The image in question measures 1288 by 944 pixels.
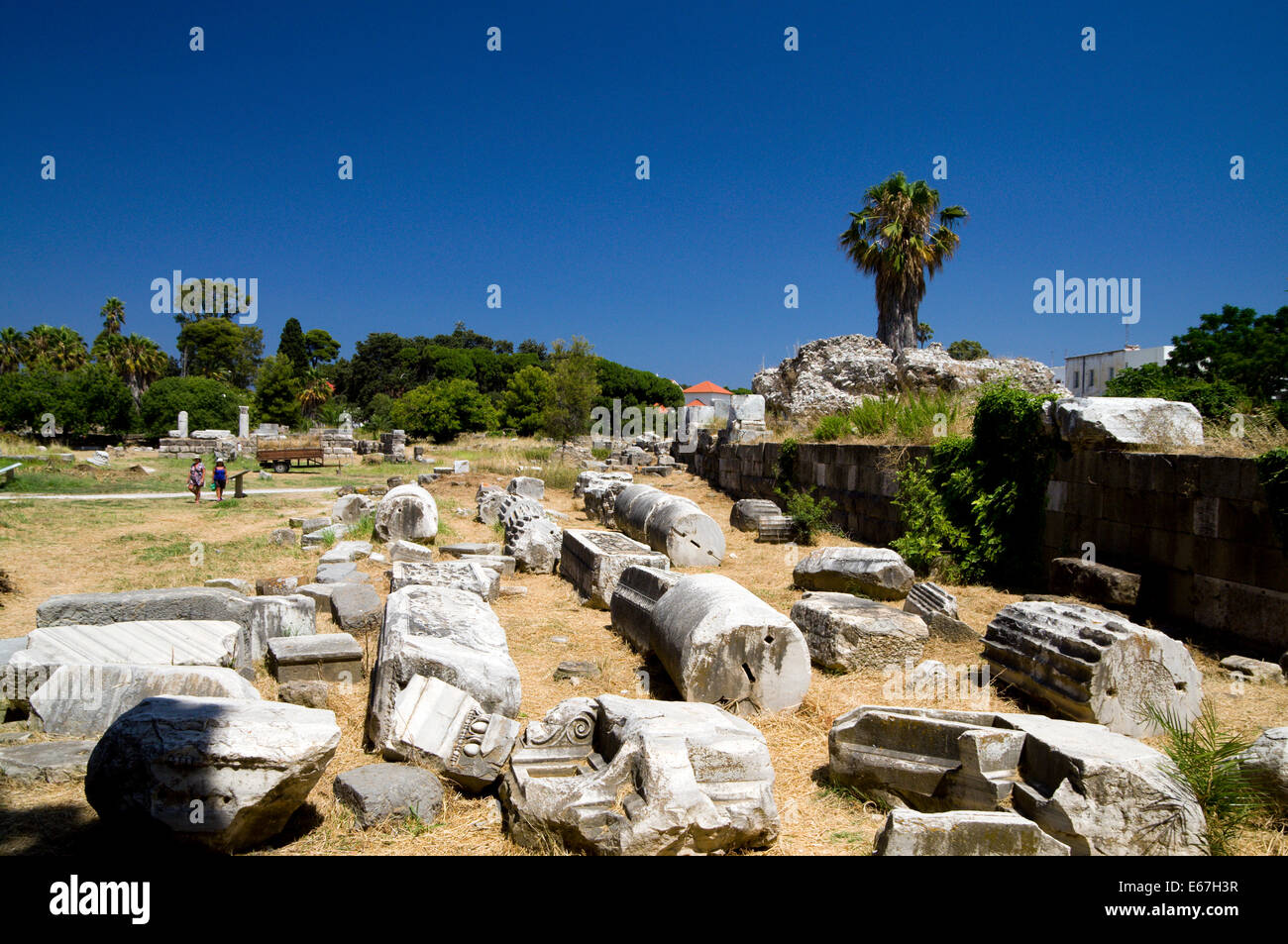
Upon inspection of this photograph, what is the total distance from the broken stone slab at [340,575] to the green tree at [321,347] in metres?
57.8

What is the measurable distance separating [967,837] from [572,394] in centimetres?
2623

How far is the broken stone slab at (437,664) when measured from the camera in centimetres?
439

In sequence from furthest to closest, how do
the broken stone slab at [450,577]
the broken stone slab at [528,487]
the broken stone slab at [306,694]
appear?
1. the broken stone slab at [528,487]
2. the broken stone slab at [450,577]
3. the broken stone slab at [306,694]

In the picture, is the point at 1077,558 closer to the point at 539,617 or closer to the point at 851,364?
the point at 539,617

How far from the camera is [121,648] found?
502 centimetres

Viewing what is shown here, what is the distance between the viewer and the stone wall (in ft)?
19.7

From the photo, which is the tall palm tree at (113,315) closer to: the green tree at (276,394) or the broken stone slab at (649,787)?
the green tree at (276,394)

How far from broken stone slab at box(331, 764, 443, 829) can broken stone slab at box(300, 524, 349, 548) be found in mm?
8063

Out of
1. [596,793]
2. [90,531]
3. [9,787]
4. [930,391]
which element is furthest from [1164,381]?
[90,531]

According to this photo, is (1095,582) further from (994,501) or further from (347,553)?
(347,553)

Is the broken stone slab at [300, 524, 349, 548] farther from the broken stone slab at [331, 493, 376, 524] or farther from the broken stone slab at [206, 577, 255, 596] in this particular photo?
the broken stone slab at [206, 577, 255, 596]

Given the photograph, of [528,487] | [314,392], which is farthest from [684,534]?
[314,392]

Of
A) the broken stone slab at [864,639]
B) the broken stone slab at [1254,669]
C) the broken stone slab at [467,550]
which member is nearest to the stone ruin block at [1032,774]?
the broken stone slab at [864,639]

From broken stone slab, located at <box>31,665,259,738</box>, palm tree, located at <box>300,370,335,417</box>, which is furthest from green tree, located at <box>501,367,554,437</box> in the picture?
broken stone slab, located at <box>31,665,259,738</box>
